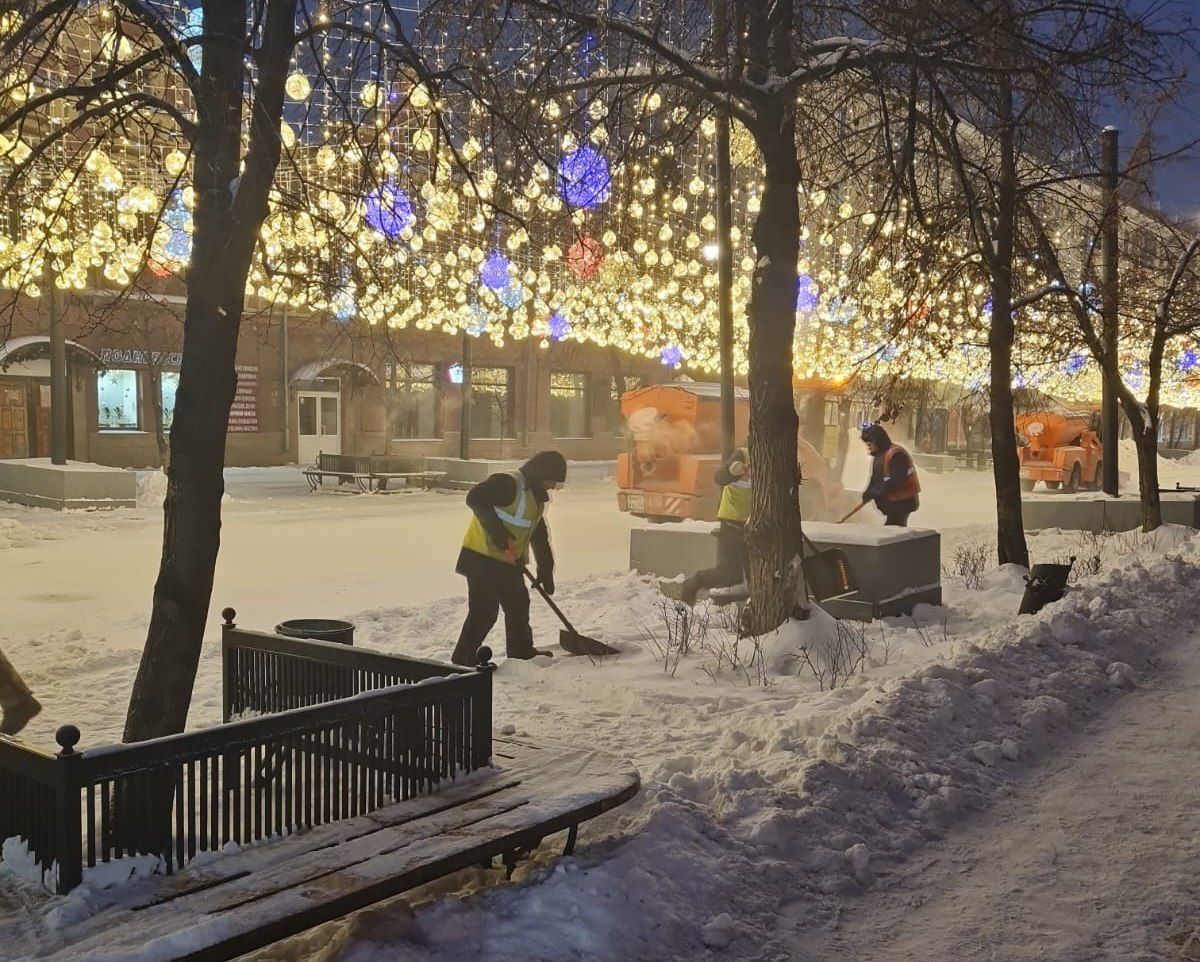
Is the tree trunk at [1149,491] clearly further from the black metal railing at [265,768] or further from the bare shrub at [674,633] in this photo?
the black metal railing at [265,768]

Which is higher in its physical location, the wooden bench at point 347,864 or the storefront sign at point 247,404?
the storefront sign at point 247,404

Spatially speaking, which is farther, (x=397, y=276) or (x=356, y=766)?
(x=397, y=276)

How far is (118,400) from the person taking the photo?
105ft

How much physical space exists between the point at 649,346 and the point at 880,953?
93.8ft

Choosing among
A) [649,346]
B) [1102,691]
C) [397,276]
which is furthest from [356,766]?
[649,346]

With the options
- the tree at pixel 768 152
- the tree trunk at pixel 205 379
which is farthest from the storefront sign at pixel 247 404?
the tree trunk at pixel 205 379

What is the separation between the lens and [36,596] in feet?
37.9

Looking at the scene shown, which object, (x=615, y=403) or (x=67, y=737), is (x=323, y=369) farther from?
(x=67, y=737)

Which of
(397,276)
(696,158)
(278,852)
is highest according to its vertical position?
(696,158)

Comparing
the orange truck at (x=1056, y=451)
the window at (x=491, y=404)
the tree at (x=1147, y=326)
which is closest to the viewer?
the tree at (x=1147, y=326)

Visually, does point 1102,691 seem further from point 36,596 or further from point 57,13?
point 36,596

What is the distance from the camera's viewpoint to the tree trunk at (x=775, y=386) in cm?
898

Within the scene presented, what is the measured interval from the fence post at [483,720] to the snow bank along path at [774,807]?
563 mm

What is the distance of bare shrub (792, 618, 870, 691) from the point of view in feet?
25.2
